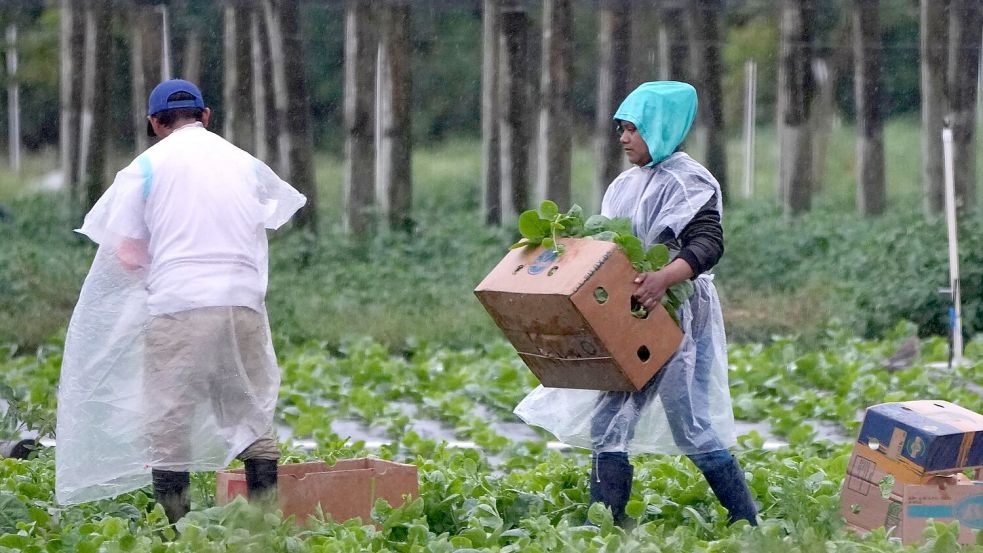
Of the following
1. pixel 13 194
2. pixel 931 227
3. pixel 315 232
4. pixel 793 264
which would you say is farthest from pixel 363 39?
pixel 13 194

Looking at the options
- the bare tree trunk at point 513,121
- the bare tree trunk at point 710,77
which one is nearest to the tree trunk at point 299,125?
the bare tree trunk at point 513,121

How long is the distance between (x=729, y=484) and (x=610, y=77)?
11206mm

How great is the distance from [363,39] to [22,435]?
33.4 ft

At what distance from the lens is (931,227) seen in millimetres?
13047

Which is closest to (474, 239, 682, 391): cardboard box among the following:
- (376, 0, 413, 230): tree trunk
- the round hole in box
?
the round hole in box

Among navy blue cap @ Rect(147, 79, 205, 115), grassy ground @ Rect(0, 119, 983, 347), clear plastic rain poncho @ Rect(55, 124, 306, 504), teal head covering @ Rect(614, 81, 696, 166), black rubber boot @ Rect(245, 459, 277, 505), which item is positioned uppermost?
navy blue cap @ Rect(147, 79, 205, 115)

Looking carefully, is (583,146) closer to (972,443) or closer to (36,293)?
(36,293)

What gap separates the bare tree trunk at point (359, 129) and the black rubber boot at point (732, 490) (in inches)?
462

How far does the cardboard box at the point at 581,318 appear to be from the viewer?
4965mm

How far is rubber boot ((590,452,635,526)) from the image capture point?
5414 mm

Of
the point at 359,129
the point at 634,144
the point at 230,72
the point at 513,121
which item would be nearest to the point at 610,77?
the point at 513,121

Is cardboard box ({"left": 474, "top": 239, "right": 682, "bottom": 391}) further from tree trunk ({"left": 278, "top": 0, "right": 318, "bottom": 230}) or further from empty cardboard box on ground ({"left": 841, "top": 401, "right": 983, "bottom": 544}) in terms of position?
tree trunk ({"left": 278, "top": 0, "right": 318, "bottom": 230})

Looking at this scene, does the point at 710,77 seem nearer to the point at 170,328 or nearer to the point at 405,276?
the point at 405,276

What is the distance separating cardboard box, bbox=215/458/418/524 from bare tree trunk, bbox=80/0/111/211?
11.9 m
